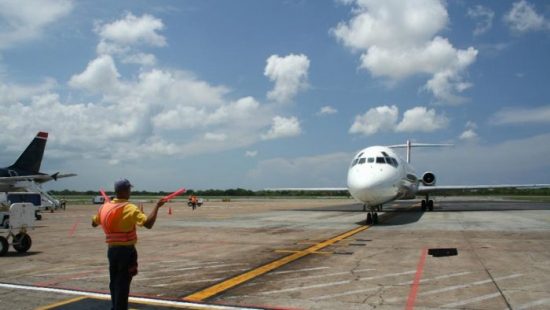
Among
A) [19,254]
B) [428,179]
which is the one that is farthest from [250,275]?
[428,179]

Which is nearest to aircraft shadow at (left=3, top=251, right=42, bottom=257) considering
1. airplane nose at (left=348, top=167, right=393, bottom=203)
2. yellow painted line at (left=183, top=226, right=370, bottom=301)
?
yellow painted line at (left=183, top=226, right=370, bottom=301)

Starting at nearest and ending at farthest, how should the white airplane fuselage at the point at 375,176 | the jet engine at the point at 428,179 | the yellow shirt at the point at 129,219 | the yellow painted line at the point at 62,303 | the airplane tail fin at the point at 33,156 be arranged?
the yellow shirt at the point at 129,219 → the yellow painted line at the point at 62,303 → the white airplane fuselage at the point at 375,176 → the jet engine at the point at 428,179 → the airplane tail fin at the point at 33,156

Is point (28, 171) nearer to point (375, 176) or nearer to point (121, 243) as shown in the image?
point (375, 176)

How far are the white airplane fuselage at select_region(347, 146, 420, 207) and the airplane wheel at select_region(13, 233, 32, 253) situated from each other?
40.8 ft

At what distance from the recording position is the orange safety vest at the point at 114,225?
4988mm

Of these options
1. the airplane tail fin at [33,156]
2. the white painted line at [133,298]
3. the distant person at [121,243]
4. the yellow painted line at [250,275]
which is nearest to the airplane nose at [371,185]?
the yellow painted line at [250,275]

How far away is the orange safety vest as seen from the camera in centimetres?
499

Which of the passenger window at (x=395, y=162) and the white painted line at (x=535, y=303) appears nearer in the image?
the white painted line at (x=535, y=303)

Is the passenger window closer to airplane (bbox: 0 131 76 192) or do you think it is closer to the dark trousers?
the dark trousers

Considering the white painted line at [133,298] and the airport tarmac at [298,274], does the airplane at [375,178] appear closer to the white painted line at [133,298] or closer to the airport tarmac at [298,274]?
the airport tarmac at [298,274]

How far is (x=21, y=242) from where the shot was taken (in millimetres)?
11914

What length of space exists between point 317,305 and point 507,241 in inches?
364

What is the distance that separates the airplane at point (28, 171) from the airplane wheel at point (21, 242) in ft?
94.4

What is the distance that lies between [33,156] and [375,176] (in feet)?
119
